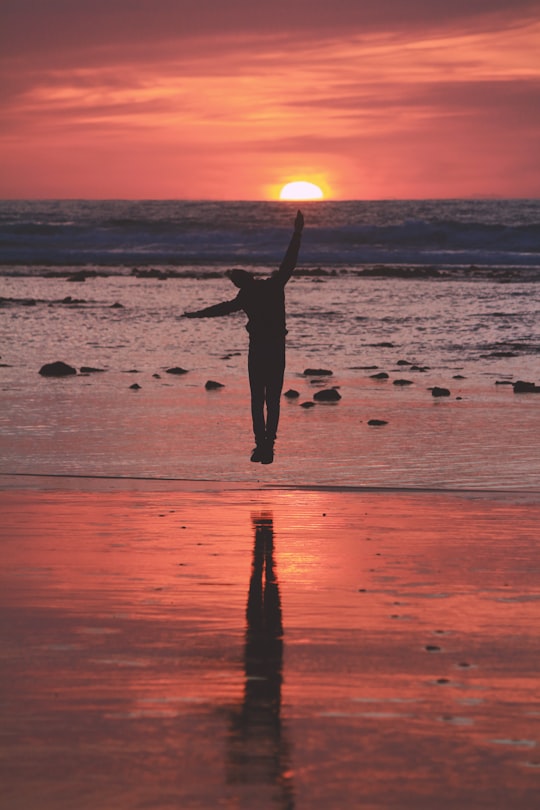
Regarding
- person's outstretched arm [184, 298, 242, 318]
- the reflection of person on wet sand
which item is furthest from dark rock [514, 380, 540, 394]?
the reflection of person on wet sand

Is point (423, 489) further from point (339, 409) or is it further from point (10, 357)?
point (10, 357)

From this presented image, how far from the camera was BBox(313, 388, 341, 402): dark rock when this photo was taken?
17.7 m

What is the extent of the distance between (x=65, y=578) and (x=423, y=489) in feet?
14.0

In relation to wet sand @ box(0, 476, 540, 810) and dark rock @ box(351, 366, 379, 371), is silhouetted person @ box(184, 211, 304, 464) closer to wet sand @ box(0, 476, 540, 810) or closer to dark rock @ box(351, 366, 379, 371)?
wet sand @ box(0, 476, 540, 810)

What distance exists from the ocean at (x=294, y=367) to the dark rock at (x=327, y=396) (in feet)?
0.79

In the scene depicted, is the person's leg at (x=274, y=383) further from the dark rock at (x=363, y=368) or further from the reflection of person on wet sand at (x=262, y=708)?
the dark rock at (x=363, y=368)

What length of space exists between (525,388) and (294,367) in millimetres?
5135

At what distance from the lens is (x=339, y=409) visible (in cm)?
1677

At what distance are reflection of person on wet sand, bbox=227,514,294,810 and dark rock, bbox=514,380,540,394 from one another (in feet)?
39.1

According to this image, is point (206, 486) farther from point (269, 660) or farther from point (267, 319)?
point (269, 660)

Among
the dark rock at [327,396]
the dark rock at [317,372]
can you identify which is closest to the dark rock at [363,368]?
the dark rock at [317,372]

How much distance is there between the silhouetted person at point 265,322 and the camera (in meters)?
9.65

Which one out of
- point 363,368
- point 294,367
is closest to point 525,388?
point 363,368

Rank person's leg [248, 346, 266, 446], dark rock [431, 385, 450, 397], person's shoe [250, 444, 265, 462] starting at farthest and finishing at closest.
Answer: dark rock [431, 385, 450, 397]
person's shoe [250, 444, 265, 462]
person's leg [248, 346, 266, 446]
